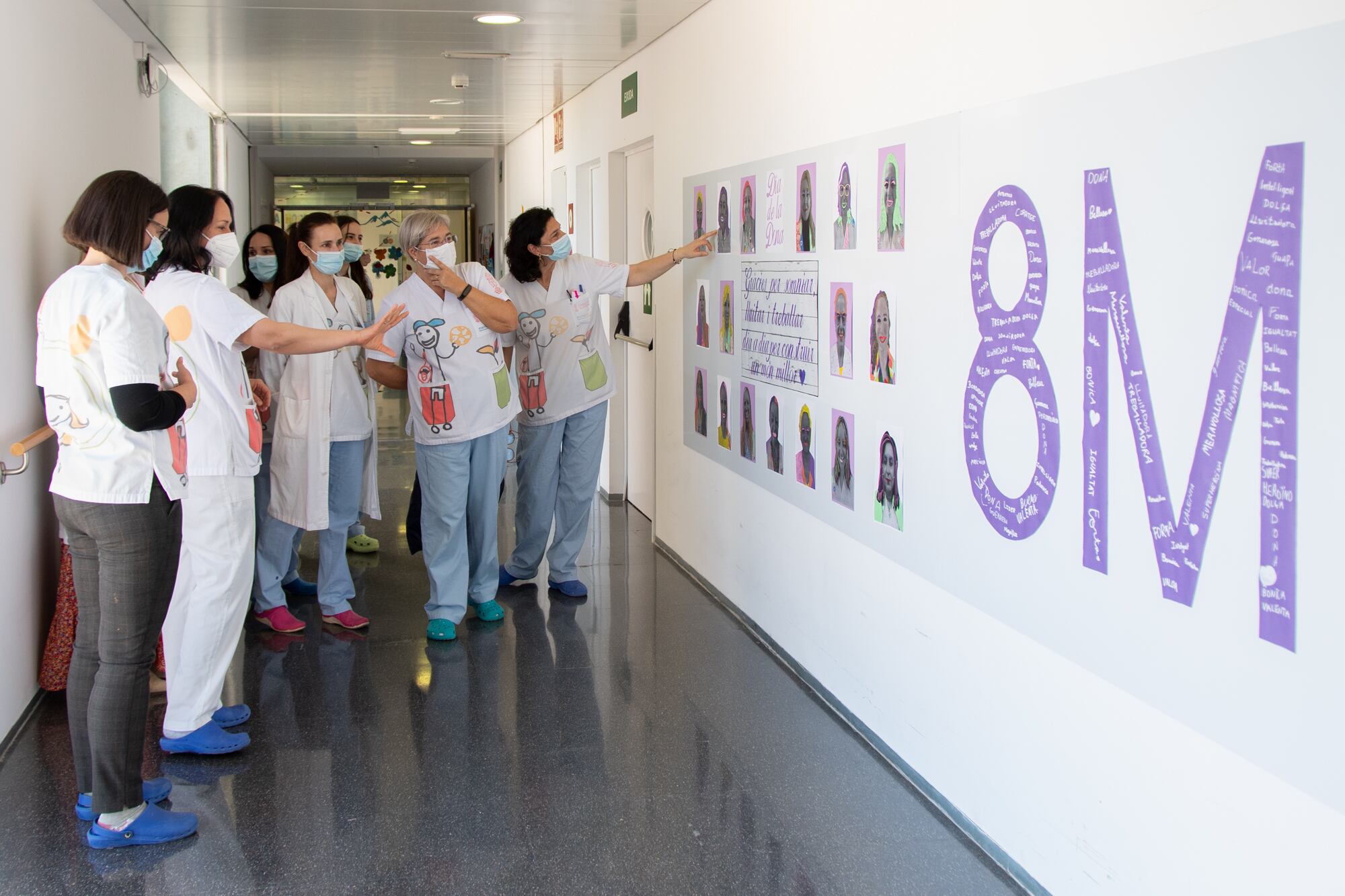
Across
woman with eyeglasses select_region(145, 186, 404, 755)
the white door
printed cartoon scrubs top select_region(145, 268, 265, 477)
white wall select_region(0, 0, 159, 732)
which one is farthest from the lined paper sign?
white wall select_region(0, 0, 159, 732)

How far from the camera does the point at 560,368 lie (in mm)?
5172

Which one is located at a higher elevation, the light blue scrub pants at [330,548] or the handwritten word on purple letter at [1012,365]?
the handwritten word on purple letter at [1012,365]

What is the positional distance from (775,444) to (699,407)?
0.99 m

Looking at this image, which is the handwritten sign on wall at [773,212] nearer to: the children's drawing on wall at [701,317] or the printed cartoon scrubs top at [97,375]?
the children's drawing on wall at [701,317]

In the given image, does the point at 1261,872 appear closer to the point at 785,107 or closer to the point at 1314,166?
the point at 1314,166

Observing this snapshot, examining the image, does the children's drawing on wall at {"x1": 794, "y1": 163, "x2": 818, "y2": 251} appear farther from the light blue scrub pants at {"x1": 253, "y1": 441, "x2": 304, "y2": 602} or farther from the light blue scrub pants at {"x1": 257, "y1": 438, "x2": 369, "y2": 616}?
the light blue scrub pants at {"x1": 253, "y1": 441, "x2": 304, "y2": 602}

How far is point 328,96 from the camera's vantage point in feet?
29.7

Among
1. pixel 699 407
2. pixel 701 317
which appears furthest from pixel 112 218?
pixel 699 407

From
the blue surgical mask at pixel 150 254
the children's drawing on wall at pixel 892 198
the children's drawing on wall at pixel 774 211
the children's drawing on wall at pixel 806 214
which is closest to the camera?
the blue surgical mask at pixel 150 254

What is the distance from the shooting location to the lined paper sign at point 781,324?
415 cm

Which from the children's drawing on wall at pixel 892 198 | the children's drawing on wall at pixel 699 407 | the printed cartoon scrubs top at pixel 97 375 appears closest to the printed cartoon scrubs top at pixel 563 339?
the children's drawing on wall at pixel 699 407

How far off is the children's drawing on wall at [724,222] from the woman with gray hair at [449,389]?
3.09 feet

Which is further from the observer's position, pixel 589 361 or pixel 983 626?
pixel 589 361

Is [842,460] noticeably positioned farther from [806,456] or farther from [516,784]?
[516,784]
